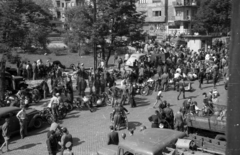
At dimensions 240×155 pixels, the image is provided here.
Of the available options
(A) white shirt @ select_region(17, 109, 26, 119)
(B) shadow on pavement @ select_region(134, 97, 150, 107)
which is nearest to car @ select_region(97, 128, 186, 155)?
(A) white shirt @ select_region(17, 109, 26, 119)

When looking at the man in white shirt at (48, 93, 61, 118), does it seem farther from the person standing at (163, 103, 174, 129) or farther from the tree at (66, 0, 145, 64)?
the tree at (66, 0, 145, 64)

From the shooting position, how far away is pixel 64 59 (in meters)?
45.0

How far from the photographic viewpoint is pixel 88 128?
16781 millimetres

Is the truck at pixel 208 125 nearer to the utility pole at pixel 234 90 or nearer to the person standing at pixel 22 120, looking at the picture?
the person standing at pixel 22 120

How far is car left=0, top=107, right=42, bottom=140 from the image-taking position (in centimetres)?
1534

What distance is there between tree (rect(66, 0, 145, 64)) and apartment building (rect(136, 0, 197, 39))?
3350cm

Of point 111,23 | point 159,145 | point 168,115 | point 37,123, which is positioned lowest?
point 37,123

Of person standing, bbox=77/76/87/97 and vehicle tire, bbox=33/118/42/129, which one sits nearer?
vehicle tire, bbox=33/118/42/129

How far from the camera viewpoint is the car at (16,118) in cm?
1534

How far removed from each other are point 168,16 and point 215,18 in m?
17.8

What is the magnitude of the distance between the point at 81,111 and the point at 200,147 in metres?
11.1

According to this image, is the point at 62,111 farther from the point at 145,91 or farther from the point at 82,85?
the point at 145,91

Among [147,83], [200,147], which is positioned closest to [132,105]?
[147,83]

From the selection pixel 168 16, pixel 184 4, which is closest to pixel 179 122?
pixel 184 4
